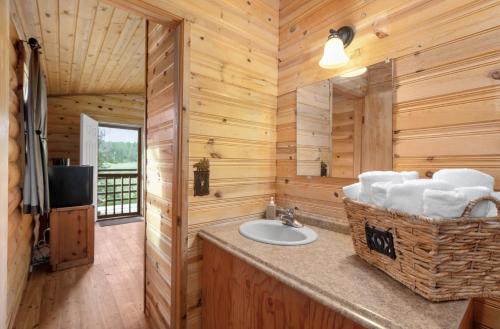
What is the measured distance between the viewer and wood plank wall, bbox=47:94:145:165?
13.4 feet

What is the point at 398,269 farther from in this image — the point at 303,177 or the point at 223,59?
the point at 223,59

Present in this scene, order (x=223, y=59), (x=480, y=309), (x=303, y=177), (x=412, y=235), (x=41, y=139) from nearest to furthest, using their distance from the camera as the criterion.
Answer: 1. (x=412, y=235)
2. (x=480, y=309)
3. (x=223, y=59)
4. (x=303, y=177)
5. (x=41, y=139)

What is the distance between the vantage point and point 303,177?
1675 mm

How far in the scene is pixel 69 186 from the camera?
283 centimetres

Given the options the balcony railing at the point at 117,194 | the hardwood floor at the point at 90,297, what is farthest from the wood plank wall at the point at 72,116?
the hardwood floor at the point at 90,297

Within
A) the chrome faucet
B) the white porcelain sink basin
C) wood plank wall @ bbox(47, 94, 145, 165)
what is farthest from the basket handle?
wood plank wall @ bbox(47, 94, 145, 165)

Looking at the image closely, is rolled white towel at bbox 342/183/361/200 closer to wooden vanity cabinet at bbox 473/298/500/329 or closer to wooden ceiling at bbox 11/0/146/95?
wooden vanity cabinet at bbox 473/298/500/329

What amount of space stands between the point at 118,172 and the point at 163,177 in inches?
161

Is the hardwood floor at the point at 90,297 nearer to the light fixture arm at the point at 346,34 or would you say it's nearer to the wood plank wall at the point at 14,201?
the wood plank wall at the point at 14,201

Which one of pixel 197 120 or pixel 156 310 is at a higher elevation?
pixel 197 120

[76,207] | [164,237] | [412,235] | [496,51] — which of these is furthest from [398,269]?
[76,207]

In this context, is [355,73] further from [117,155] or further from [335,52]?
[117,155]

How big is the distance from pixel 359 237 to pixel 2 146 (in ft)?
5.20

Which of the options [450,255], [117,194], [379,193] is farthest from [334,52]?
[117,194]
